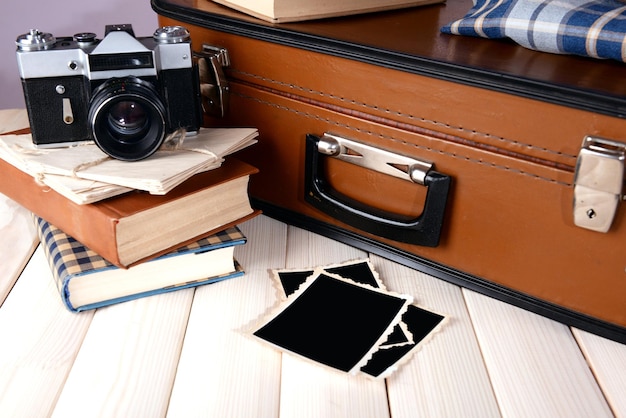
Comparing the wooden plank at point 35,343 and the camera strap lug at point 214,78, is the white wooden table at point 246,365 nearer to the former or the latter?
the wooden plank at point 35,343

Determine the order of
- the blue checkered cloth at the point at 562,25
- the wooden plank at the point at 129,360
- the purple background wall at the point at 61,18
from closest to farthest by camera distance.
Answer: the wooden plank at the point at 129,360, the blue checkered cloth at the point at 562,25, the purple background wall at the point at 61,18

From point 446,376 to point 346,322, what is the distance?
0.13 m

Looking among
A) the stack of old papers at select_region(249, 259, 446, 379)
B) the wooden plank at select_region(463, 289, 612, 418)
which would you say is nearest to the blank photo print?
the stack of old papers at select_region(249, 259, 446, 379)

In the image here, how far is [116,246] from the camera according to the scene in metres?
0.71

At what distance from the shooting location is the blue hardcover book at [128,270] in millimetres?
734

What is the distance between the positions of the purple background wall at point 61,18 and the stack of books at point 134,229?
2.12 ft

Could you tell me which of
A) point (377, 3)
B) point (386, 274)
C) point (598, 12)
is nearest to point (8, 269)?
point (386, 274)

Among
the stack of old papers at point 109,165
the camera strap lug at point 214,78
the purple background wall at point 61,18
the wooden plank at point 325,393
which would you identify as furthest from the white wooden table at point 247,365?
the purple background wall at point 61,18

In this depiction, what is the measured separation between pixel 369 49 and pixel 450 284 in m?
0.31

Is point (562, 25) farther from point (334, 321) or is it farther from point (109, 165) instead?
Result: point (109, 165)

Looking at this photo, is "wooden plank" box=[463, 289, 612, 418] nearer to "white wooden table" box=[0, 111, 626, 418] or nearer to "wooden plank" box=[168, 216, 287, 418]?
"white wooden table" box=[0, 111, 626, 418]

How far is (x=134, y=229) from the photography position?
28.6 inches

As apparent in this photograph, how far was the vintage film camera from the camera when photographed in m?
0.76

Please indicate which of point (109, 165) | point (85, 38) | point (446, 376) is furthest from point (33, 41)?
point (446, 376)
